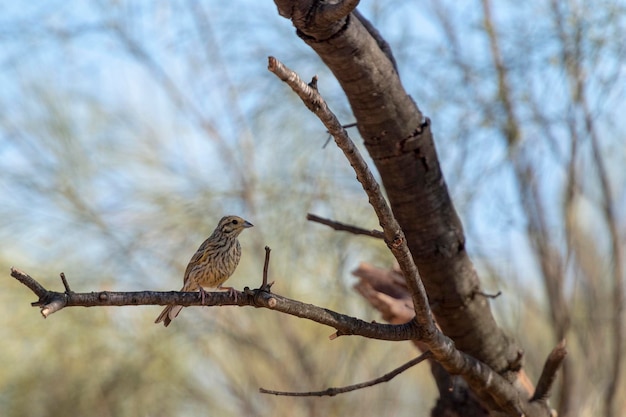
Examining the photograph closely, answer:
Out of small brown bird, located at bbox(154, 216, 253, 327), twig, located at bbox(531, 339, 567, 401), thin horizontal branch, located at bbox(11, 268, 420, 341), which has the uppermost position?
small brown bird, located at bbox(154, 216, 253, 327)

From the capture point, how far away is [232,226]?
14.6 ft

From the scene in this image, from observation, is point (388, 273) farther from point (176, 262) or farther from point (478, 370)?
point (176, 262)

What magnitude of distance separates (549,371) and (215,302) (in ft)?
5.34

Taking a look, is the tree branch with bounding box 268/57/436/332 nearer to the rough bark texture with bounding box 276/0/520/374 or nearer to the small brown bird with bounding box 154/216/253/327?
the rough bark texture with bounding box 276/0/520/374

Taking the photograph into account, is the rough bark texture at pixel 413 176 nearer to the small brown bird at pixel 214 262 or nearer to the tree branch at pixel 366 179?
the tree branch at pixel 366 179

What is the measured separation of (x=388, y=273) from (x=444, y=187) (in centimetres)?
138

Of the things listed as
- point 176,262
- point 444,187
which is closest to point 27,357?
point 176,262

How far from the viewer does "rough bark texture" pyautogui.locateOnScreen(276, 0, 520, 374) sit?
115 inches

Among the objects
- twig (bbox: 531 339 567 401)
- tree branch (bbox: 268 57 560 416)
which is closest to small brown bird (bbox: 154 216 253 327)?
tree branch (bbox: 268 57 560 416)

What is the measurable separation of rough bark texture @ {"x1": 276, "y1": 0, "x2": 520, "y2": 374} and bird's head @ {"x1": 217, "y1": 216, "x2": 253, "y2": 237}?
4.12ft

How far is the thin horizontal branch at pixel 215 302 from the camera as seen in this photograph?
2074 millimetres

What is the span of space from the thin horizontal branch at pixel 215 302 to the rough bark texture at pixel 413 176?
0.63 meters

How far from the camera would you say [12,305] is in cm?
777

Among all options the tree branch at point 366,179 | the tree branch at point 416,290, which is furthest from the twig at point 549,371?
the tree branch at point 366,179
